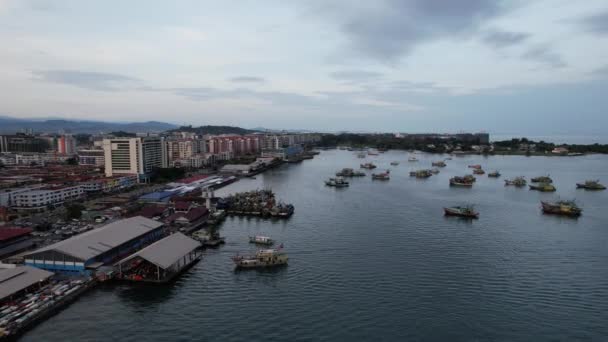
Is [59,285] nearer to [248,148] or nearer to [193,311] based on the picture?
[193,311]

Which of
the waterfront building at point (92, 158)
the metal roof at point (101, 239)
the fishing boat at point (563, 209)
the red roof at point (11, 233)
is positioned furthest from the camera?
the waterfront building at point (92, 158)

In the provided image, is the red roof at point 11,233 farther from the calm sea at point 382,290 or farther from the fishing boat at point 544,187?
the fishing boat at point 544,187

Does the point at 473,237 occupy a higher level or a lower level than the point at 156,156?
lower

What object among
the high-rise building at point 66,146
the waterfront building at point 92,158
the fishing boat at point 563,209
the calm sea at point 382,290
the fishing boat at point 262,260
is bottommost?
the calm sea at point 382,290

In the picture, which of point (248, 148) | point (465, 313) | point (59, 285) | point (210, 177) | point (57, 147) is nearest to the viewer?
point (465, 313)

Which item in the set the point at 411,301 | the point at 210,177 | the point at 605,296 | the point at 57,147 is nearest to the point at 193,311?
the point at 411,301

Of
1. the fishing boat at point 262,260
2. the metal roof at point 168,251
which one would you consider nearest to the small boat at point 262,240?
the fishing boat at point 262,260

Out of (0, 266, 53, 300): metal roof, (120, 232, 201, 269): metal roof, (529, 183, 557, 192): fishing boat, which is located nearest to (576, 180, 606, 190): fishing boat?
(529, 183, 557, 192): fishing boat
